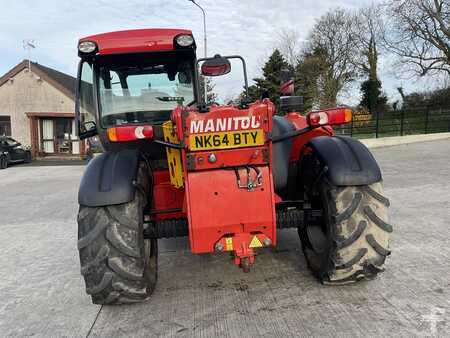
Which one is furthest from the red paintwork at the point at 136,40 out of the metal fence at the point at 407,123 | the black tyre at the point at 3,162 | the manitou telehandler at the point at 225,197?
the black tyre at the point at 3,162

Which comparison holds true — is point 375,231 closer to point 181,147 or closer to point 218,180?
point 218,180

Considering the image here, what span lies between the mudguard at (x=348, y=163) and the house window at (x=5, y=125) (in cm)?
2508

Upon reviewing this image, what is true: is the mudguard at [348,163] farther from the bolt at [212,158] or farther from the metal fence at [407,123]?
the metal fence at [407,123]

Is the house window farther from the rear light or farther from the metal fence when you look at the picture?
the rear light

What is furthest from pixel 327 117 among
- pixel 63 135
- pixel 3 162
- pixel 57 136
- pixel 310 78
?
pixel 310 78

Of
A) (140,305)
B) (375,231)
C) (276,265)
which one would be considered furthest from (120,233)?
(375,231)

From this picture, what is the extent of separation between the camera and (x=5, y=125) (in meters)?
24.3

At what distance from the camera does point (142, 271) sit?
118 inches

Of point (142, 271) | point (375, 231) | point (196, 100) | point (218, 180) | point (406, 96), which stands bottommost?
point (142, 271)

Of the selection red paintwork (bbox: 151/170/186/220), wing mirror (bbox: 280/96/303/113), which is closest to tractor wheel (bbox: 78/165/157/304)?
red paintwork (bbox: 151/170/186/220)

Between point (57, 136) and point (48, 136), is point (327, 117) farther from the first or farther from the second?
point (48, 136)

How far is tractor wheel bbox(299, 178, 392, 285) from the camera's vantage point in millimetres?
2979

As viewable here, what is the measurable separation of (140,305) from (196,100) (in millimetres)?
2095

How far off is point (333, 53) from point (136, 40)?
34.2 metres
